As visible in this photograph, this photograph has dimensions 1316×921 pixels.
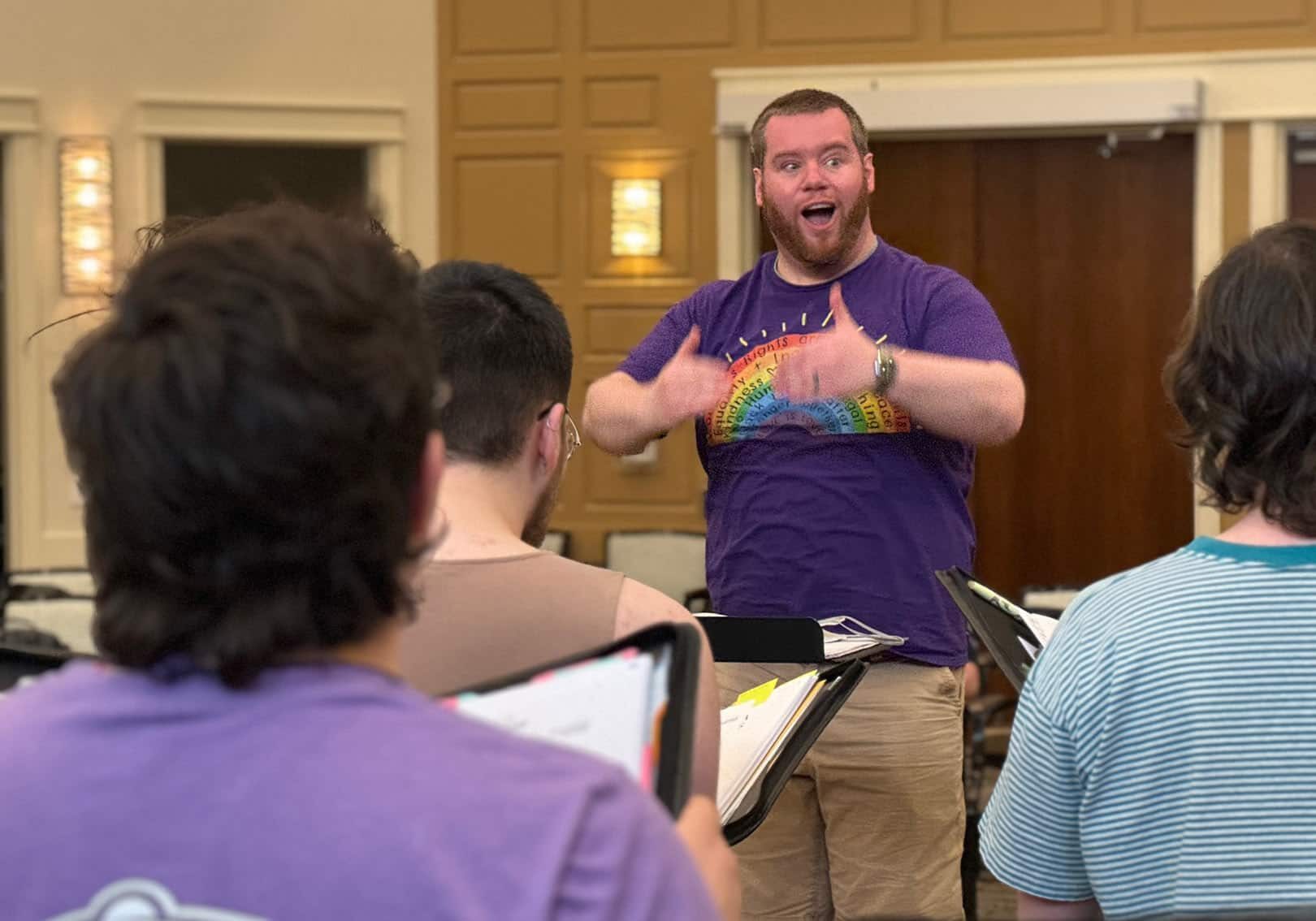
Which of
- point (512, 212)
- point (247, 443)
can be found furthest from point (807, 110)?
point (512, 212)

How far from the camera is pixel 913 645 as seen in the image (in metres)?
2.62

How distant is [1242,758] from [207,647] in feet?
3.12

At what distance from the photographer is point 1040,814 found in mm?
1585

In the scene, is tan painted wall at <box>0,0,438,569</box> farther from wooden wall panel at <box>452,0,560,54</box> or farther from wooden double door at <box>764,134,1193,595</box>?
wooden double door at <box>764,134,1193,595</box>

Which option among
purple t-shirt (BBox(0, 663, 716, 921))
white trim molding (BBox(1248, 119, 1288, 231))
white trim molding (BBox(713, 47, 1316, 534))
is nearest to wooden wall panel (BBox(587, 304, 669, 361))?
white trim molding (BBox(713, 47, 1316, 534))

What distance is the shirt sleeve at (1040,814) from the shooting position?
156 cm

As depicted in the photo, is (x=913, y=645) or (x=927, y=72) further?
(x=927, y=72)

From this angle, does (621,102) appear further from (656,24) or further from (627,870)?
(627,870)

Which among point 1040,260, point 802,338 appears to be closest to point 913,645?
→ point 802,338

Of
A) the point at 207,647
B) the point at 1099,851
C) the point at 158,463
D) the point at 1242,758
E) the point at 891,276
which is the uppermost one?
the point at 891,276

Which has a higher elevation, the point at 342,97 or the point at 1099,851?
the point at 342,97

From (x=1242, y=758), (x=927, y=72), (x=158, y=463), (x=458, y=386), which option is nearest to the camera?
(x=158, y=463)

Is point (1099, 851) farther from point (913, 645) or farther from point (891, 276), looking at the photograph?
point (891, 276)

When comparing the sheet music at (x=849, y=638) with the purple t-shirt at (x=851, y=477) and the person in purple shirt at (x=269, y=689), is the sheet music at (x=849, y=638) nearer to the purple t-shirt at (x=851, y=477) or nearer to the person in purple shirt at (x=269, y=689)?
the purple t-shirt at (x=851, y=477)
